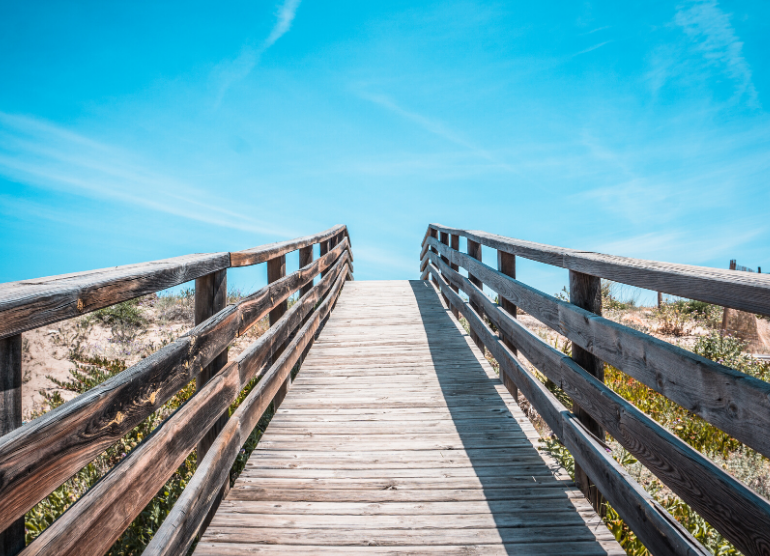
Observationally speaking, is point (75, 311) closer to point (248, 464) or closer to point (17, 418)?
point (17, 418)

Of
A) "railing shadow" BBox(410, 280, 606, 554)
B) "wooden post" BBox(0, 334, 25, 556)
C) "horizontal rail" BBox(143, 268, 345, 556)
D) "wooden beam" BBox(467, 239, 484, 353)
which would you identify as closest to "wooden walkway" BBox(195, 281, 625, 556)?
"railing shadow" BBox(410, 280, 606, 554)

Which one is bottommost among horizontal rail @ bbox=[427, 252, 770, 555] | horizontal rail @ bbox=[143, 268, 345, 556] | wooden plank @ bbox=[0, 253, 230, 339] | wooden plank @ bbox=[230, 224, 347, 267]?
horizontal rail @ bbox=[143, 268, 345, 556]

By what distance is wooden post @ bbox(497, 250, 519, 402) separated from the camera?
4.12 m

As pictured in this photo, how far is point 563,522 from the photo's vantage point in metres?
2.41

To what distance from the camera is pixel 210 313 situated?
2557 millimetres

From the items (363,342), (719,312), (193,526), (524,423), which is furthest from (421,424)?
(719,312)

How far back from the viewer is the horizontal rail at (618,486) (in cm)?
176

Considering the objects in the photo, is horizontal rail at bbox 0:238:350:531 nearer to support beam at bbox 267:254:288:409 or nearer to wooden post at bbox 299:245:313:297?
support beam at bbox 267:254:288:409

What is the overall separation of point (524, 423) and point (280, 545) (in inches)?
80.2

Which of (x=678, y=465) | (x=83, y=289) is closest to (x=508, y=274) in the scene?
(x=678, y=465)

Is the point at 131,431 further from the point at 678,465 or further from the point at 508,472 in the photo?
the point at 678,465

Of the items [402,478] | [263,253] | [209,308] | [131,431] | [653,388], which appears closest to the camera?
[653,388]

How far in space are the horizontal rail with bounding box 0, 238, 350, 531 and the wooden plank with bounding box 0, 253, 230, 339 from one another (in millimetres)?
262

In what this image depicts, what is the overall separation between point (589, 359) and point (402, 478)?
133cm
